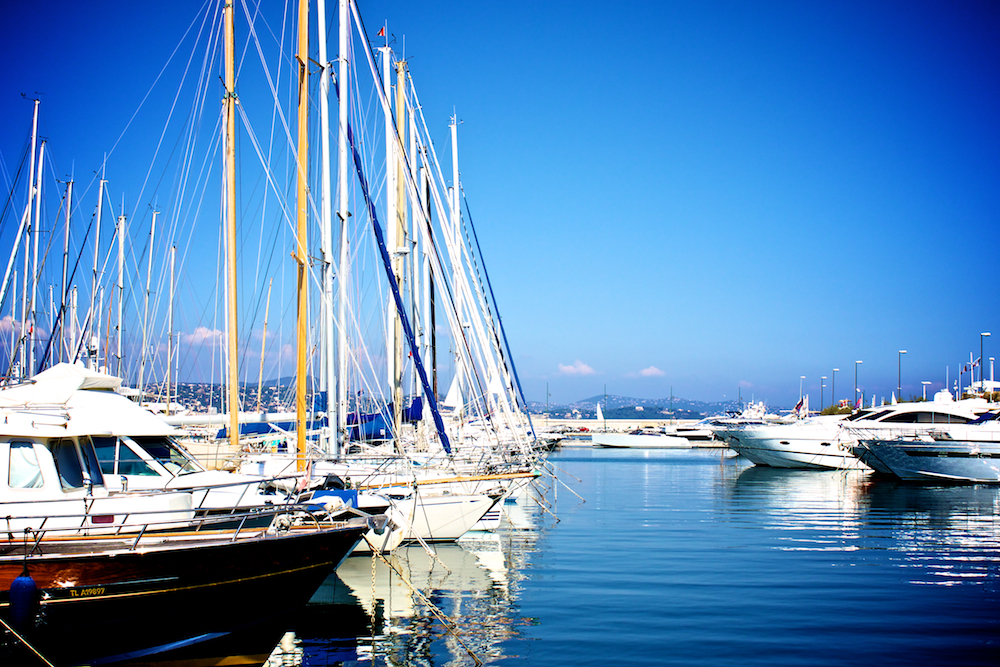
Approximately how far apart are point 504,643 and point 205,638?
4607mm

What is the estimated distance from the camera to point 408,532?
20188 millimetres

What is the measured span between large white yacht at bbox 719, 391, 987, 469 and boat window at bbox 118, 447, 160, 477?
45.4 metres

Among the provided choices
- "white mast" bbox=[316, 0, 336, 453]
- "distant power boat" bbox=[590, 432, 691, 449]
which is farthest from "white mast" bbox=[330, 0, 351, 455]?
"distant power boat" bbox=[590, 432, 691, 449]

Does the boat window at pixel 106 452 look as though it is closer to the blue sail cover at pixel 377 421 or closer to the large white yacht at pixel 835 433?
the blue sail cover at pixel 377 421

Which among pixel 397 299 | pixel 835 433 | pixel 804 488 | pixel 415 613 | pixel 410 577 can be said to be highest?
pixel 397 299

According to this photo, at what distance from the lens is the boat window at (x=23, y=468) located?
1084 cm

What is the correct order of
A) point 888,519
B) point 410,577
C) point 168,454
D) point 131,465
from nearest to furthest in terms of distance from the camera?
1. point 131,465
2. point 168,454
3. point 410,577
4. point 888,519

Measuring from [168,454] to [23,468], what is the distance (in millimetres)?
2712

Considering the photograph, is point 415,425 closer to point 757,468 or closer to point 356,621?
point 356,621

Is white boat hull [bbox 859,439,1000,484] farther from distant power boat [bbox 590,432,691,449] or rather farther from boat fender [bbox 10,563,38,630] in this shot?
distant power boat [bbox 590,432,691,449]

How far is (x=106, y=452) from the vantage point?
1231 cm

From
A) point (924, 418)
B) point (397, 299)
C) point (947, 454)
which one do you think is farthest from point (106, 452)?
point (924, 418)

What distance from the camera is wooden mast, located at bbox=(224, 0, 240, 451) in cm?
1939

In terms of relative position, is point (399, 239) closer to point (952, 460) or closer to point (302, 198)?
point (302, 198)
